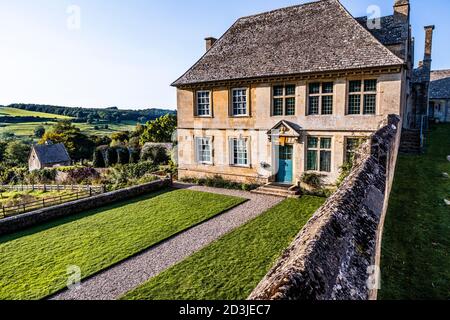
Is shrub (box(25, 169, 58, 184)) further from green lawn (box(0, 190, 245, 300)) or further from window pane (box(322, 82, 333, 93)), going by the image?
window pane (box(322, 82, 333, 93))

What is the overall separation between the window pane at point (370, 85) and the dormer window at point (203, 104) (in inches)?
407

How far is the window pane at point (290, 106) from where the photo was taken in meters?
19.3

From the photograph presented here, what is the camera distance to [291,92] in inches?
757

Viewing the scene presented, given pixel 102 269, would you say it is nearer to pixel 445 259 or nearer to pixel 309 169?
pixel 445 259

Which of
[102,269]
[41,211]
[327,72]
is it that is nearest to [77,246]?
[102,269]

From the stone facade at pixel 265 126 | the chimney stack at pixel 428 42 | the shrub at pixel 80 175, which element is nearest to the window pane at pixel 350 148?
the stone facade at pixel 265 126

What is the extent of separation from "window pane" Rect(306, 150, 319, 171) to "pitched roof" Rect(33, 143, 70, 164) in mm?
54306

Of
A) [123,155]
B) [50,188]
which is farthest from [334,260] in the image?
[123,155]

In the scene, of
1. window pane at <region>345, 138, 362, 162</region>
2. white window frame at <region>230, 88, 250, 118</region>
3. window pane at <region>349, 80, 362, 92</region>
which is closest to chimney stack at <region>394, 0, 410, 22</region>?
window pane at <region>349, 80, 362, 92</region>

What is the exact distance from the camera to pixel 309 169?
756 inches

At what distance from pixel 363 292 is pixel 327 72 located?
1656cm

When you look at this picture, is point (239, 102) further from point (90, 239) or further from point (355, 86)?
point (90, 239)

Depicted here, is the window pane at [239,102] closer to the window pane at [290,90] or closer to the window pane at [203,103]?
the window pane at [203,103]

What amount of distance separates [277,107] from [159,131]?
127 ft
